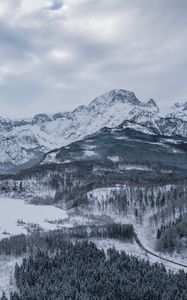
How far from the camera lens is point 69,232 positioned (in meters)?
149

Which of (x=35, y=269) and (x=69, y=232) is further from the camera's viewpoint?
(x=69, y=232)

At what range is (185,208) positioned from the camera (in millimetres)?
178875

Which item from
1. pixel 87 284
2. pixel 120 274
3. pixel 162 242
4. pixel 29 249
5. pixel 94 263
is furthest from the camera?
pixel 162 242

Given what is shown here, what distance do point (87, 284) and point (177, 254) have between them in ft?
159

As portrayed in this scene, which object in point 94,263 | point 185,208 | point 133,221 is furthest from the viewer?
point 133,221

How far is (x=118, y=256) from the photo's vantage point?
4483 inches

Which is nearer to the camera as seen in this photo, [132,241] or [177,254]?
[177,254]

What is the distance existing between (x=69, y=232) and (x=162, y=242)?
29354 mm

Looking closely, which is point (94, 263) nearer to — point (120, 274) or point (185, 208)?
point (120, 274)

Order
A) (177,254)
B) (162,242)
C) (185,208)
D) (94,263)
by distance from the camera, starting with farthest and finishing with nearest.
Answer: (185,208)
(162,242)
(177,254)
(94,263)

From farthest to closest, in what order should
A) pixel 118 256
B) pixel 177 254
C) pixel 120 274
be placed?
pixel 177 254 < pixel 118 256 < pixel 120 274

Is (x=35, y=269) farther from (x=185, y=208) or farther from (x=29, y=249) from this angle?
(x=185, y=208)

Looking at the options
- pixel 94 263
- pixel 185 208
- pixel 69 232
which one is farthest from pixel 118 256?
pixel 185 208

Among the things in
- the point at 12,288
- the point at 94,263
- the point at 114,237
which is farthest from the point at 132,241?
the point at 12,288
